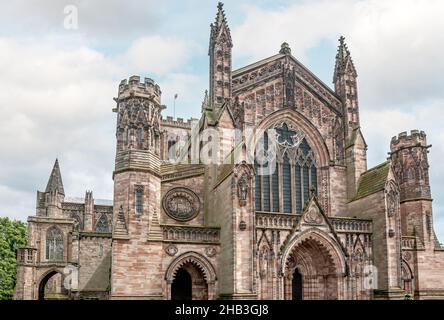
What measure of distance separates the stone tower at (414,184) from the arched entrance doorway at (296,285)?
9.36m

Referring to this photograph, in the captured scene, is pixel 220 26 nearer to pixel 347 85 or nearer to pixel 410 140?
pixel 347 85

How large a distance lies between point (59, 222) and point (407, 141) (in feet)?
109

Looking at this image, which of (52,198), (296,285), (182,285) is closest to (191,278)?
(182,285)

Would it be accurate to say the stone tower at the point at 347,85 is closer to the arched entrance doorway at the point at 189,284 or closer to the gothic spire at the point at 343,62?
the gothic spire at the point at 343,62

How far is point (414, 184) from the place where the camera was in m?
34.0

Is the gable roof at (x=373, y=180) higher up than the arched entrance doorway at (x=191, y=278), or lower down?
higher up

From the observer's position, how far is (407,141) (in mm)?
34719

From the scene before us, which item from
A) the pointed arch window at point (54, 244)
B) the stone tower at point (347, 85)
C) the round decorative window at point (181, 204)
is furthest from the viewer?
the pointed arch window at point (54, 244)

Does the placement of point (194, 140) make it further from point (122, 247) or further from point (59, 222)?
point (59, 222)

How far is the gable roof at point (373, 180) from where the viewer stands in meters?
29.3

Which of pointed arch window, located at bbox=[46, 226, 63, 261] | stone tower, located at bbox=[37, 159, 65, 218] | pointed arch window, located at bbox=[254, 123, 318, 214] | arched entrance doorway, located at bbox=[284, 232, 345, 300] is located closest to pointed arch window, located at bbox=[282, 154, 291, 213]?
pointed arch window, located at bbox=[254, 123, 318, 214]

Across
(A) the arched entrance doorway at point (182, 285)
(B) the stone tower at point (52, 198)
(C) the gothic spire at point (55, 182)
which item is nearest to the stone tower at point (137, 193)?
(A) the arched entrance doorway at point (182, 285)

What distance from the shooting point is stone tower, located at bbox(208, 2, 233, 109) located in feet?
99.6
